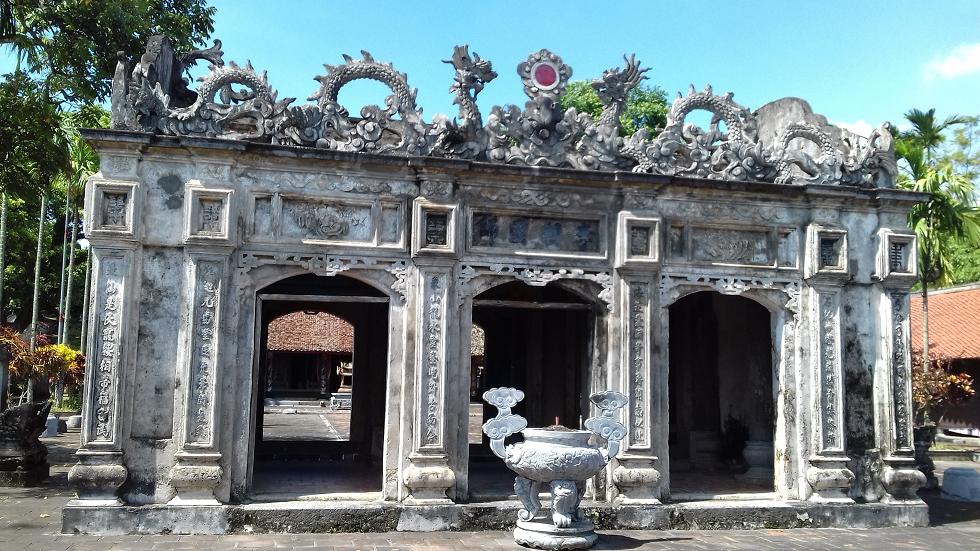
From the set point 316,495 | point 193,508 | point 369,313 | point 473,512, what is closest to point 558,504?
point 473,512

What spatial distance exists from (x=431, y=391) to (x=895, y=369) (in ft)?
20.2

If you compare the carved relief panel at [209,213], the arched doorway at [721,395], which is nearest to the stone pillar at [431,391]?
the carved relief panel at [209,213]

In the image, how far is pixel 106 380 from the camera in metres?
8.84

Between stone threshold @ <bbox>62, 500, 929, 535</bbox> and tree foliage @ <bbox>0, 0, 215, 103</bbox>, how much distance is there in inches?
336

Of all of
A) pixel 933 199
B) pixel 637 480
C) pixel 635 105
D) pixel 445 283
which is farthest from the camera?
pixel 635 105

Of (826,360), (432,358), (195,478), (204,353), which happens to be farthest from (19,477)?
(826,360)

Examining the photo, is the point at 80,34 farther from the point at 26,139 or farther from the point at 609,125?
the point at 609,125

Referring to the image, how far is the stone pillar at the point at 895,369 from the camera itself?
1059 cm

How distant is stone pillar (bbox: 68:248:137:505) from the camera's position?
8641mm

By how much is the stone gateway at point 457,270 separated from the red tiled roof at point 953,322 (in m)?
13.8

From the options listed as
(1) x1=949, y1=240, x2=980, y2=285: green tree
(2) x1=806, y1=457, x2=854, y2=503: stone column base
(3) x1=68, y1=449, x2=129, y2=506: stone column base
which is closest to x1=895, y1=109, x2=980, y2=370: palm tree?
(2) x1=806, y1=457, x2=854, y2=503: stone column base

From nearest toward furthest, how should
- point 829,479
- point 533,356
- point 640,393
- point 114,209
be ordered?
point 114,209 < point 640,393 < point 829,479 < point 533,356

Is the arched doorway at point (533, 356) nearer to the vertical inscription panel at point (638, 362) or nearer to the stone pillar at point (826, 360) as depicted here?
the vertical inscription panel at point (638, 362)

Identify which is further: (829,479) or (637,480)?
(829,479)
